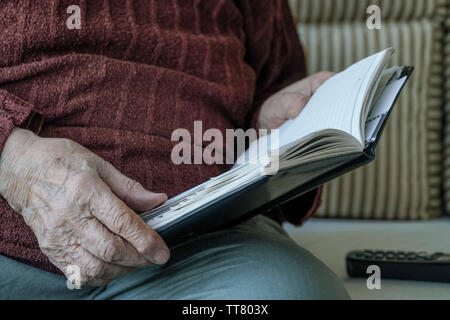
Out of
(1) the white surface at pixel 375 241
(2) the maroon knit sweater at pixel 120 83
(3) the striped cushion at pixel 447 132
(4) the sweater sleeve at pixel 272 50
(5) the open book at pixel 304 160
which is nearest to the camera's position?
(5) the open book at pixel 304 160

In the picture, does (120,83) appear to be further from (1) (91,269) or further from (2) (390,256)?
(2) (390,256)

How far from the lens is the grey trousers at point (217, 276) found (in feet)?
1.83

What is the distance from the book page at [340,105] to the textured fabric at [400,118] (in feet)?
1.70

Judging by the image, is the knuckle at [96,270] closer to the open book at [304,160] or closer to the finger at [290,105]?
the open book at [304,160]

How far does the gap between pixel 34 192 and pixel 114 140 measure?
0.41 feet

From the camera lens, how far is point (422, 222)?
1192mm

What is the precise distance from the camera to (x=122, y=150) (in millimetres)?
668

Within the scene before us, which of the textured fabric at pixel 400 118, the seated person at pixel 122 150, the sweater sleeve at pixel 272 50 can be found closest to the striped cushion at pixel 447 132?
the textured fabric at pixel 400 118

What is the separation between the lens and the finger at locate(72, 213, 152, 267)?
0.53 metres

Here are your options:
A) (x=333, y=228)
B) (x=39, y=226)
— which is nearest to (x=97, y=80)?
(x=39, y=226)

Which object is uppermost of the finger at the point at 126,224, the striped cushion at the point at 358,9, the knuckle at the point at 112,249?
the striped cushion at the point at 358,9

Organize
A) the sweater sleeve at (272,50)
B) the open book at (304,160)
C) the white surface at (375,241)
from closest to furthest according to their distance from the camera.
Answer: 1. the open book at (304,160)
2. the white surface at (375,241)
3. the sweater sleeve at (272,50)

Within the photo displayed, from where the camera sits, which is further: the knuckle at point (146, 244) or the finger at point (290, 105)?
the finger at point (290, 105)

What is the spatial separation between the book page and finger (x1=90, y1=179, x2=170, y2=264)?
0.16 metres
